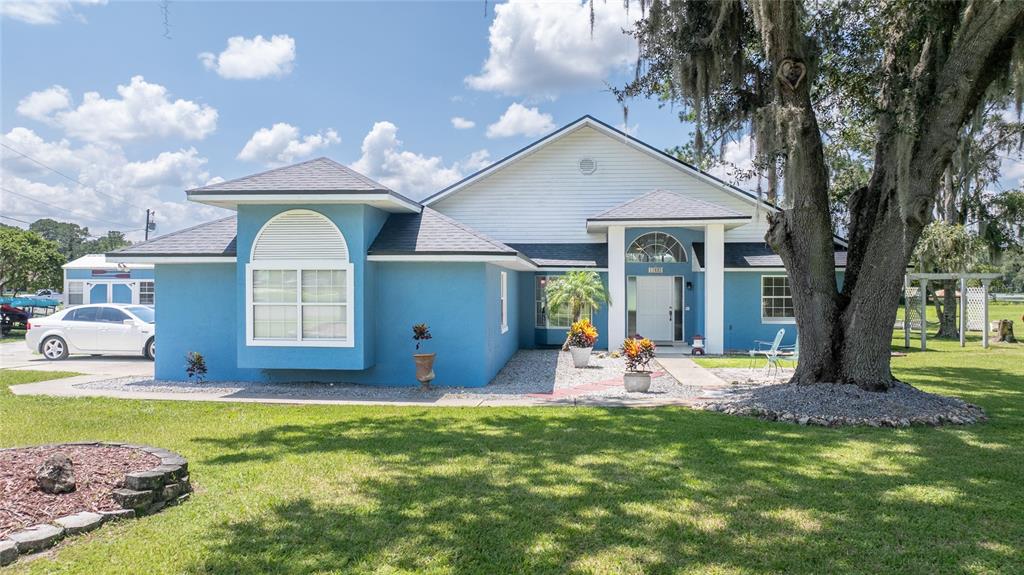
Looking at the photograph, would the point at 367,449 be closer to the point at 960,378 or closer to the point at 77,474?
the point at 77,474

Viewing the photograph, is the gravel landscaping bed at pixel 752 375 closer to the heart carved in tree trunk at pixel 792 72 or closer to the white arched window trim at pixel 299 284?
the heart carved in tree trunk at pixel 792 72

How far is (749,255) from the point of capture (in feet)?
62.7

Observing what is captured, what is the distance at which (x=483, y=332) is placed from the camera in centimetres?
1197

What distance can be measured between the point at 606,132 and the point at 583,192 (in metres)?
2.13

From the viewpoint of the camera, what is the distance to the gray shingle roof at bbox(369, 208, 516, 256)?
1156 cm

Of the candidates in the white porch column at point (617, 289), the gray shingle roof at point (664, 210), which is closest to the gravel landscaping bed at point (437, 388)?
the white porch column at point (617, 289)

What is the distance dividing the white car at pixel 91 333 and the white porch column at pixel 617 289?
Result: 12483mm

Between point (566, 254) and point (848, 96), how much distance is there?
996 cm

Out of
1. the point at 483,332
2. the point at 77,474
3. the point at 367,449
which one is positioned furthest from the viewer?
the point at 483,332

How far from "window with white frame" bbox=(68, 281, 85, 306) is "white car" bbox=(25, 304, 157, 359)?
1340cm

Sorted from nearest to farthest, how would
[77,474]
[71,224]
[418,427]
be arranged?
1. [77,474]
2. [418,427]
3. [71,224]

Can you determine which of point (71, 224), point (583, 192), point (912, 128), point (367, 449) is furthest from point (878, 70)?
point (71, 224)

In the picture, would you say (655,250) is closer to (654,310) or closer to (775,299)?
(654,310)

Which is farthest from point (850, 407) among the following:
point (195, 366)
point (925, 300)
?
point (925, 300)
